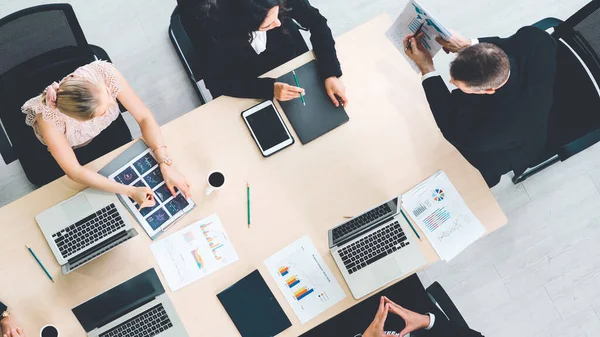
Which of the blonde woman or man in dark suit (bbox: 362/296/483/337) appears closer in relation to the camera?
the blonde woman

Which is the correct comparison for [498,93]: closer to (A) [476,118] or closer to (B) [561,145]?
(A) [476,118]

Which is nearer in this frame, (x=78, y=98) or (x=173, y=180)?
(x=78, y=98)

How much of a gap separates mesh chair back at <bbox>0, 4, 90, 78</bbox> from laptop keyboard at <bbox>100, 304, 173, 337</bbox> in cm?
113

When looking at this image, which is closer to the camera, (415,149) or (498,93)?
(498,93)

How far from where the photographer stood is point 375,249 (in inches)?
76.6

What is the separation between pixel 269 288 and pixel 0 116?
141cm

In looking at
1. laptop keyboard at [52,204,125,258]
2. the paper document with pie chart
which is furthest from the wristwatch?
the paper document with pie chart

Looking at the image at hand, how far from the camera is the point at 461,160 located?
2.05 meters

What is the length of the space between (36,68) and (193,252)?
1055mm

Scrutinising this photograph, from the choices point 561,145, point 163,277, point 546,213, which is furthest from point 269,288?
point 546,213

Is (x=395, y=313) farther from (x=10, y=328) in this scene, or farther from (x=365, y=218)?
(x=10, y=328)

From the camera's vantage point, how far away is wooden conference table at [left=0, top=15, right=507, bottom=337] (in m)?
1.93

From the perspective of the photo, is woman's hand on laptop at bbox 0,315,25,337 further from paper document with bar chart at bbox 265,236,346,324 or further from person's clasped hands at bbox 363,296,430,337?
person's clasped hands at bbox 363,296,430,337

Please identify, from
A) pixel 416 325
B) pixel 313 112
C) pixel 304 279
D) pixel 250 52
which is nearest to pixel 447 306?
pixel 416 325
